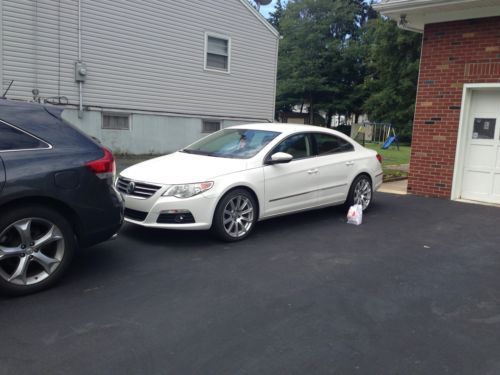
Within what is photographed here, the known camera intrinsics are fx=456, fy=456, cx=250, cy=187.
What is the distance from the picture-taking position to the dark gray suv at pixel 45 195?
3.73m

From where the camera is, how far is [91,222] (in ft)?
13.8

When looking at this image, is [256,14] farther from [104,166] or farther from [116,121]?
[104,166]

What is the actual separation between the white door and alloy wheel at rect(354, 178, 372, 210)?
8.15 feet

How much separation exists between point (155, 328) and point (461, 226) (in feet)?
17.3

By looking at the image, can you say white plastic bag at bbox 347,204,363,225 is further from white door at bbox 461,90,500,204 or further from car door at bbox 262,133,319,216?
white door at bbox 461,90,500,204

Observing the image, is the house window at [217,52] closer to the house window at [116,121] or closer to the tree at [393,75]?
the house window at [116,121]

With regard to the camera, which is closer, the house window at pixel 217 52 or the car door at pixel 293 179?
the car door at pixel 293 179

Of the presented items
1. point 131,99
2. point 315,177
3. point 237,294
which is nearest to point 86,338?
point 237,294

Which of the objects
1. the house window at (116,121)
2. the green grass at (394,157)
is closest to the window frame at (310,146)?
the house window at (116,121)

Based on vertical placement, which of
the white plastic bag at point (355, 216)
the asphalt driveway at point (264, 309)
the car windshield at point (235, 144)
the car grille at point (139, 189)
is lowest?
the asphalt driveway at point (264, 309)

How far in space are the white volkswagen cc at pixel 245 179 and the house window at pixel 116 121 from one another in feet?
26.8

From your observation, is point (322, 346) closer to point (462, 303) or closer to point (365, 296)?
point (365, 296)

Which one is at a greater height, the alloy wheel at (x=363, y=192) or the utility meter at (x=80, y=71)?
the utility meter at (x=80, y=71)

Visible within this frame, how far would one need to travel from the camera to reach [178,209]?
523 cm
